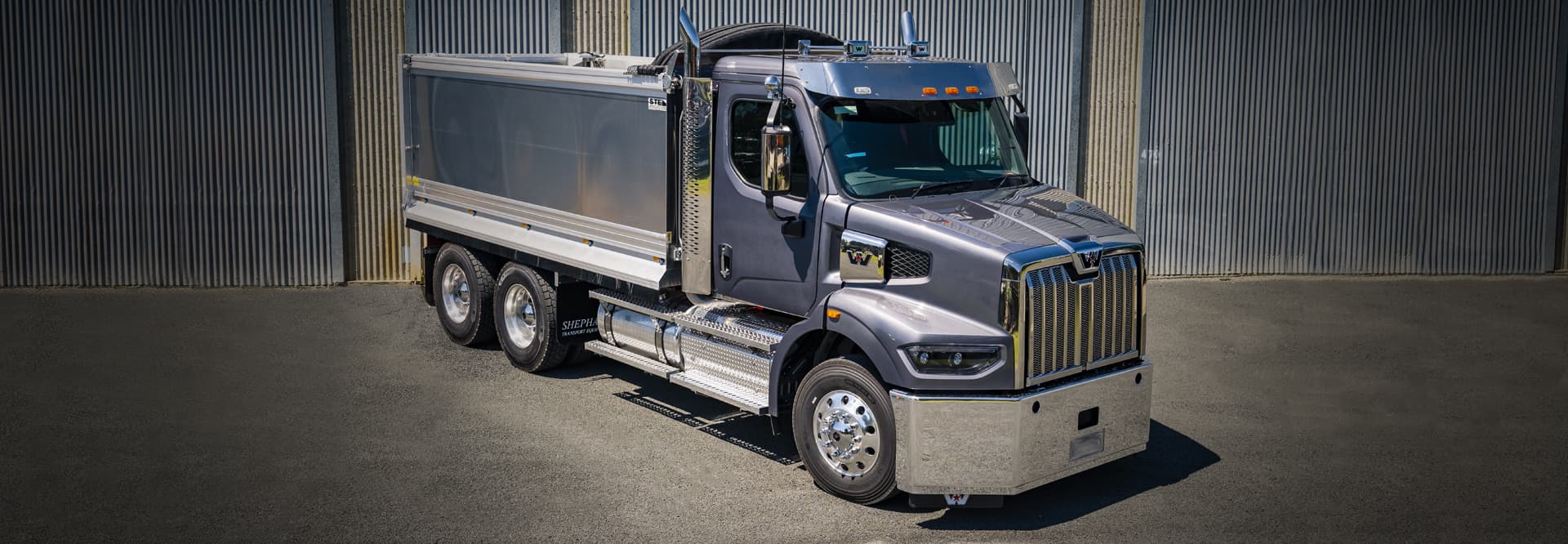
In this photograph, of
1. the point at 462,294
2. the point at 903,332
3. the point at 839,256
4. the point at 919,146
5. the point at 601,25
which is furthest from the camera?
the point at 601,25

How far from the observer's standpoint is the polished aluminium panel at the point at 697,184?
33.0 feet

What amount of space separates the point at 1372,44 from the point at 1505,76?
178 cm

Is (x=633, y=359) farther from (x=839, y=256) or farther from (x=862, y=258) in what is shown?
(x=862, y=258)

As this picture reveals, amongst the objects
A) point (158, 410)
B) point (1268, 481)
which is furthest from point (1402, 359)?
point (158, 410)

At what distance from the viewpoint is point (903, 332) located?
8477 mm

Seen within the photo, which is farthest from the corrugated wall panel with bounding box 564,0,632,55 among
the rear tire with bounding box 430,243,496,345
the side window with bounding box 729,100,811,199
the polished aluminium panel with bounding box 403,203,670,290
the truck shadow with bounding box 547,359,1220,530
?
the side window with bounding box 729,100,811,199

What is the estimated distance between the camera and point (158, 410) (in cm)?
1080

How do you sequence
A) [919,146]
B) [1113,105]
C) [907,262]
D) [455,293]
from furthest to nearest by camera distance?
[1113,105] < [455,293] < [919,146] < [907,262]

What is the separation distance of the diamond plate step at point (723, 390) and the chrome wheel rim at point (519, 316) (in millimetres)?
2283

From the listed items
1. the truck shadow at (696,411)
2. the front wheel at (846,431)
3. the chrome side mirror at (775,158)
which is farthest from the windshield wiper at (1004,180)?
the truck shadow at (696,411)

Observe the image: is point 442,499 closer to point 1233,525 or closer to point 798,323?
point 798,323

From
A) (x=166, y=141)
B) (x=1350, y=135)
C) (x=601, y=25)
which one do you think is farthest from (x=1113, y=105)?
(x=166, y=141)

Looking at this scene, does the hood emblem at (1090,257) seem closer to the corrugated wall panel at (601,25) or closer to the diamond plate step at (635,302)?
the diamond plate step at (635,302)

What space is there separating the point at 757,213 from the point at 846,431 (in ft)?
5.72
